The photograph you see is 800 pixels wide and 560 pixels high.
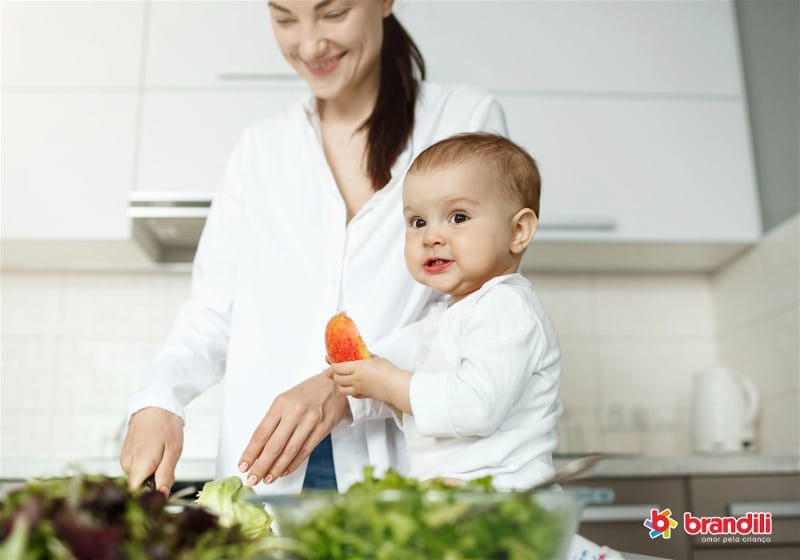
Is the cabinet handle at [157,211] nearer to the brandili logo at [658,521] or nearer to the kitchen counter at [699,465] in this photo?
the kitchen counter at [699,465]

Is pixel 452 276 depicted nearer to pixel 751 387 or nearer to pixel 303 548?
pixel 303 548

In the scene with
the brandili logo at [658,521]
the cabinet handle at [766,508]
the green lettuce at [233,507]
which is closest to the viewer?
the green lettuce at [233,507]

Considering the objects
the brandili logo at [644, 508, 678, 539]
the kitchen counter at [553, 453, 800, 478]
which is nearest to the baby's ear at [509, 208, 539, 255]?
the brandili logo at [644, 508, 678, 539]

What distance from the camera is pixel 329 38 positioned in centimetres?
129

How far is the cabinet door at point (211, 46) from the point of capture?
7.87 ft

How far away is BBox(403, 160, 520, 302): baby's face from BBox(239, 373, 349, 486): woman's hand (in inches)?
8.1

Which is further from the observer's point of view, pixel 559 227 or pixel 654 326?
pixel 654 326

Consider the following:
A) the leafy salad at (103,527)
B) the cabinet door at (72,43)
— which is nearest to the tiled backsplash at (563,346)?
the cabinet door at (72,43)

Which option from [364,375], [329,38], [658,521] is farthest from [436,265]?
[658,521]

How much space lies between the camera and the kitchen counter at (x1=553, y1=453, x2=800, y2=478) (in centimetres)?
204

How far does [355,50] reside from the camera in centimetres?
133

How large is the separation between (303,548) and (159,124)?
2.08 metres

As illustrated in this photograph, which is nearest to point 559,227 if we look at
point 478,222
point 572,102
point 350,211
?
point 572,102

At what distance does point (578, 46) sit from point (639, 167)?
40 centimetres
